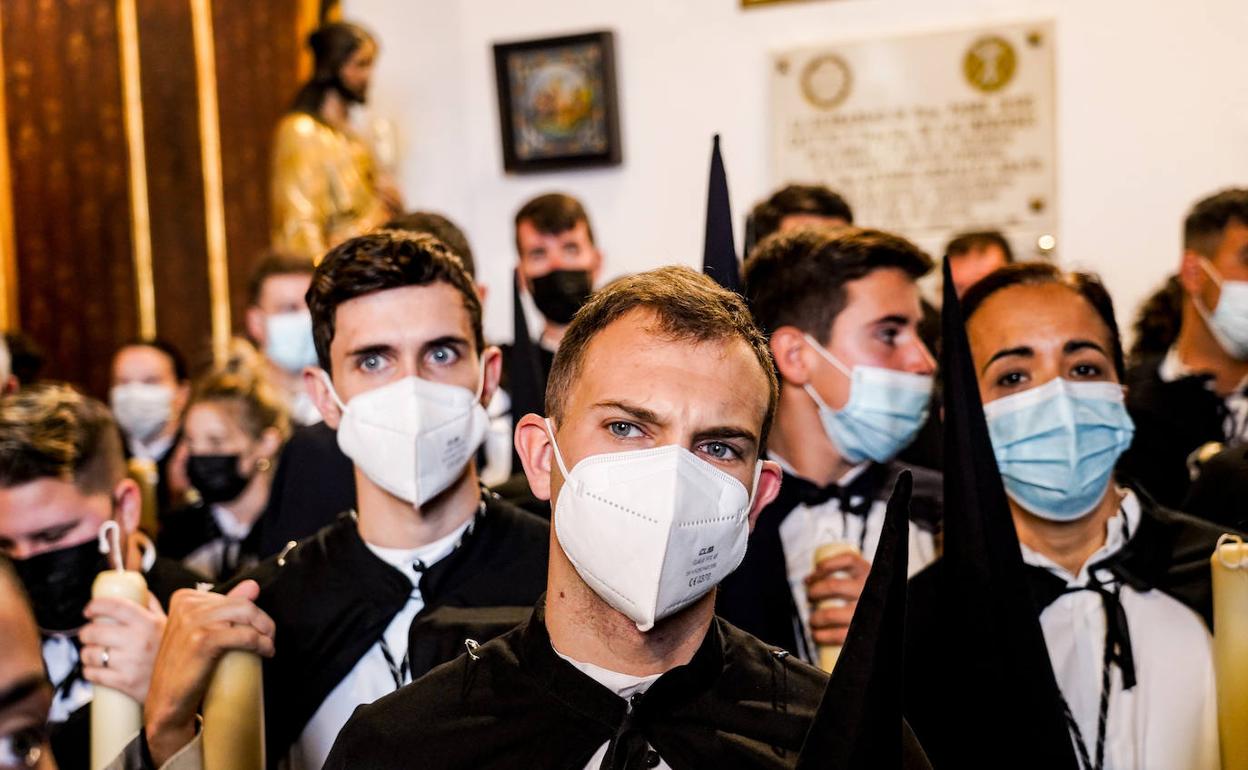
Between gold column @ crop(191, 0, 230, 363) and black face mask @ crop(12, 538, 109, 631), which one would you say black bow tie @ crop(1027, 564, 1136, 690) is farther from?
gold column @ crop(191, 0, 230, 363)

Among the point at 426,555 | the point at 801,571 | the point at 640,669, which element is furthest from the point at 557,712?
the point at 801,571

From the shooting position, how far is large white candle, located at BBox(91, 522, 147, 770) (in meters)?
2.67

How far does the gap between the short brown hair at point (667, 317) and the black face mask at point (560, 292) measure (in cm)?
330

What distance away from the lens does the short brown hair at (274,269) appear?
19.5ft

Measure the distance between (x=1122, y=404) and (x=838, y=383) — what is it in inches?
31.5

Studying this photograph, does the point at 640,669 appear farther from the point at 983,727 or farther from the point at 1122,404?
the point at 1122,404

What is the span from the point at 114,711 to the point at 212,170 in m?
6.10

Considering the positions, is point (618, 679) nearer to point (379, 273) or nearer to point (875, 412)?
point (379, 273)

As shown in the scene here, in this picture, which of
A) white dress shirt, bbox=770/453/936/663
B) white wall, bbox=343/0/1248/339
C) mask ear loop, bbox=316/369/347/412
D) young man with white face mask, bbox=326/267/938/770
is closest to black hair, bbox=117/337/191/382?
white wall, bbox=343/0/1248/339

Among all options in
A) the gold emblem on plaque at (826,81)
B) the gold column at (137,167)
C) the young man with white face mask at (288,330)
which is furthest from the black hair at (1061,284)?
the gold column at (137,167)

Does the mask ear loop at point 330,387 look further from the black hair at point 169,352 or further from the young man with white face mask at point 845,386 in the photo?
the black hair at point 169,352

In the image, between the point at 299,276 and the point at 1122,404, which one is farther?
the point at 299,276

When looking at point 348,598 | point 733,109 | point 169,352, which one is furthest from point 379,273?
point 733,109

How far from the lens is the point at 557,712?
7.14 ft
